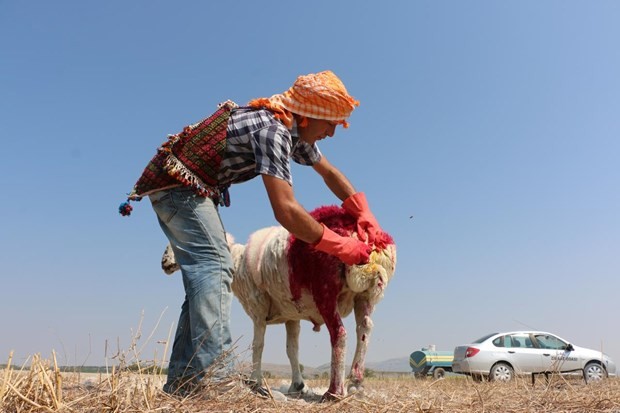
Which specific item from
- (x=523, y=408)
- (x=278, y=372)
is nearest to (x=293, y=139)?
(x=523, y=408)

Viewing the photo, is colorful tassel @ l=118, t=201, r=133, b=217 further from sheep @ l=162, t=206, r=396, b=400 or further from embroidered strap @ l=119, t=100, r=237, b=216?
sheep @ l=162, t=206, r=396, b=400

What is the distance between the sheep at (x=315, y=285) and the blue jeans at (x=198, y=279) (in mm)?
1187

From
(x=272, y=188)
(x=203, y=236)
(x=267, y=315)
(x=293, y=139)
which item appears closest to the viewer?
(x=272, y=188)

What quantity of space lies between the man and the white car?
34.9 ft

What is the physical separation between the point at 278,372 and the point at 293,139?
7740 millimetres

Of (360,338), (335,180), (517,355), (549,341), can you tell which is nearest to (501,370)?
(517,355)

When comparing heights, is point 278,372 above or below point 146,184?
below

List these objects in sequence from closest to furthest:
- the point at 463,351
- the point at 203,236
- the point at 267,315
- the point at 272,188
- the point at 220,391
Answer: the point at 220,391, the point at 272,188, the point at 203,236, the point at 267,315, the point at 463,351

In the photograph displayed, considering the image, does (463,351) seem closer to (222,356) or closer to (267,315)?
(267,315)

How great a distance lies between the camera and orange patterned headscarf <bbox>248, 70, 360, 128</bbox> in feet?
11.7

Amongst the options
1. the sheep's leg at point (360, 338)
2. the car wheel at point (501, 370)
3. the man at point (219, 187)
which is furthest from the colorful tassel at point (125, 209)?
the car wheel at point (501, 370)

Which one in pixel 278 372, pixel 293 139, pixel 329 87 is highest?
pixel 329 87

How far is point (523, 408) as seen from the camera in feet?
9.41

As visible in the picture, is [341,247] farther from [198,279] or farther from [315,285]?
[315,285]
